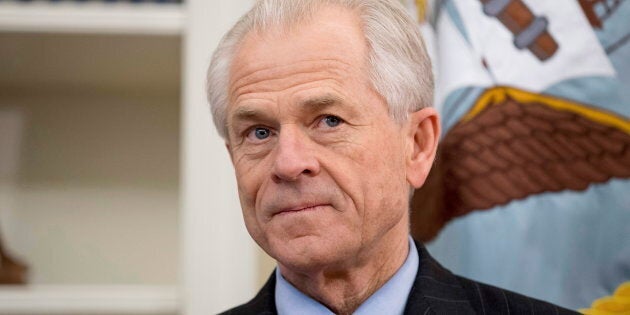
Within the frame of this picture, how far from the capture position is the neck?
126 cm

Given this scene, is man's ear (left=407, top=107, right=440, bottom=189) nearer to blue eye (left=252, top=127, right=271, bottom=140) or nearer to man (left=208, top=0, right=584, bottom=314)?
man (left=208, top=0, right=584, bottom=314)

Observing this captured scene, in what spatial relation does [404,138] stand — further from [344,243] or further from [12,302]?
[12,302]

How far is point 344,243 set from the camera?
1.19 metres

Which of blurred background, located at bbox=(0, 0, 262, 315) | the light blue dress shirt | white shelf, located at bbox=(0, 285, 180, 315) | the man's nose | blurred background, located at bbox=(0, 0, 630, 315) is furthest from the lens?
blurred background, located at bbox=(0, 0, 262, 315)

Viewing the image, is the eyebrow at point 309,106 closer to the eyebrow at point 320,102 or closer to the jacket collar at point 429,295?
the eyebrow at point 320,102

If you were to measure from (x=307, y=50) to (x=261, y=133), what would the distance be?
0.14 meters

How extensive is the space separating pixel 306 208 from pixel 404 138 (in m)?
0.20

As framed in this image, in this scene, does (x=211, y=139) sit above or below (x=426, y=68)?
below

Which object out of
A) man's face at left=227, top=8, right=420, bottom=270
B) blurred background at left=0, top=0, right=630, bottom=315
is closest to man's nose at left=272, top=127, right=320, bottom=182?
man's face at left=227, top=8, right=420, bottom=270

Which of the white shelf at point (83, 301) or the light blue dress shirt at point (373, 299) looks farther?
the white shelf at point (83, 301)

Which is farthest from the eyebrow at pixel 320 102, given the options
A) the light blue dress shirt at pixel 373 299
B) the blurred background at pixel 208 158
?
the blurred background at pixel 208 158

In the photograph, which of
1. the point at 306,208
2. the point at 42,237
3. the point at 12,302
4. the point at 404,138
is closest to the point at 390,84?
the point at 404,138

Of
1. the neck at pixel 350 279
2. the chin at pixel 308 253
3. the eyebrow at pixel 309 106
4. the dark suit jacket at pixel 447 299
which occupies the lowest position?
the dark suit jacket at pixel 447 299

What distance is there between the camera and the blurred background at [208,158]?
161 cm
